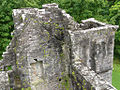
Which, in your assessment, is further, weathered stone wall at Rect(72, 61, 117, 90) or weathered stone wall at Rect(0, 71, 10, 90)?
weathered stone wall at Rect(0, 71, 10, 90)

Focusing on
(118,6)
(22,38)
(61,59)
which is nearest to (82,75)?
(61,59)

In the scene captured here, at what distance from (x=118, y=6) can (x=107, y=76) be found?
27.7 feet

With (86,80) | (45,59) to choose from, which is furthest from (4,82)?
(86,80)

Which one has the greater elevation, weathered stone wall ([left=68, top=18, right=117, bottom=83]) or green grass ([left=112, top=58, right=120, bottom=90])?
weathered stone wall ([left=68, top=18, right=117, bottom=83])

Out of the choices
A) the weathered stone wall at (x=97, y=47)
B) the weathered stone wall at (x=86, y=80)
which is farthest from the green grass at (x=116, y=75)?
the weathered stone wall at (x=86, y=80)

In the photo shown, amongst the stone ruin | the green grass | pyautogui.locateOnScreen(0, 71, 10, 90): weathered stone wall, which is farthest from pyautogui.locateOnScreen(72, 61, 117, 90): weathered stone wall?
the green grass

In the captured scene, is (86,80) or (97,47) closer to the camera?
(86,80)

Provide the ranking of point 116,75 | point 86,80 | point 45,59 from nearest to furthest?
point 86,80, point 45,59, point 116,75

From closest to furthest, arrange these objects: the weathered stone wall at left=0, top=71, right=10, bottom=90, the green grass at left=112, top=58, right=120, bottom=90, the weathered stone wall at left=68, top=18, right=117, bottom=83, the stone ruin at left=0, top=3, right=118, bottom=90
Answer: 1. the weathered stone wall at left=0, top=71, right=10, bottom=90
2. the stone ruin at left=0, top=3, right=118, bottom=90
3. the weathered stone wall at left=68, top=18, right=117, bottom=83
4. the green grass at left=112, top=58, right=120, bottom=90

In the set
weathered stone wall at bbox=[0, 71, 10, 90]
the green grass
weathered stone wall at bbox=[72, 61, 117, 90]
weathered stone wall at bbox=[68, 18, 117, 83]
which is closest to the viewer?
weathered stone wall at bbox=[72, 61, 117, 90]

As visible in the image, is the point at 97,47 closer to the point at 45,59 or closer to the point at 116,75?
the point at 45,59

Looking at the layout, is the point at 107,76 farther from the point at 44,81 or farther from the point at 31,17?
the point at 31,17

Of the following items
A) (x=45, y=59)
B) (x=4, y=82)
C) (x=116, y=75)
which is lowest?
(x=116, y=75)

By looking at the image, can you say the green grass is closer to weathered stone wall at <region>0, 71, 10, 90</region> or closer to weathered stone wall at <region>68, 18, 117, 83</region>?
weathered stone wall at <region>68, 18, 117, 83</region>
